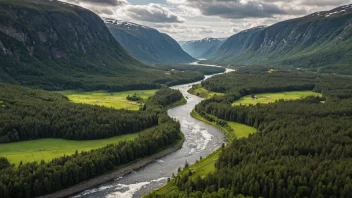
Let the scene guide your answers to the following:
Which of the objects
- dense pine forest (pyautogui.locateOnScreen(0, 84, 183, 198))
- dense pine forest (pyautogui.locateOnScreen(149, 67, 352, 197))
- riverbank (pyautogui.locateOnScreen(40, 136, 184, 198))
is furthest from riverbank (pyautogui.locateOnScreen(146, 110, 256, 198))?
dense pine forest (pyautogui.locateOnScreen(0, 84, 183, 198))

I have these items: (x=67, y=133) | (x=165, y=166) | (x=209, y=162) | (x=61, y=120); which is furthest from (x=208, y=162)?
(x=61, y=120)

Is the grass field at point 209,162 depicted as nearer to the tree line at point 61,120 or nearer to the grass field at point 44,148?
the tree line at point 61,120

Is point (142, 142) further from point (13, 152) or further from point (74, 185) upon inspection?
point (13, 152)

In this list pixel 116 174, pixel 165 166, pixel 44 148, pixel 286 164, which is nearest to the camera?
pixel 286 164

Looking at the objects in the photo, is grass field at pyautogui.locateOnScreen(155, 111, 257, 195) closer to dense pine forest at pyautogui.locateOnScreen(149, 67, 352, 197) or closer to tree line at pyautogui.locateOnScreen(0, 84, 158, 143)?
dense pine forest at pyautogui.locateOnScreen(149, 67, 352, 197)

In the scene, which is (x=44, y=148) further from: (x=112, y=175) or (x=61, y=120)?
(x=112, y=175)

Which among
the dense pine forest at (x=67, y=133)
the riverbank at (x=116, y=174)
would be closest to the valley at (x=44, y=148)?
the dense pine forest at (x=67, y=133)

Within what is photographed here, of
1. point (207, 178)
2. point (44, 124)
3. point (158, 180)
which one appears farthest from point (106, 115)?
point (207, 178)
